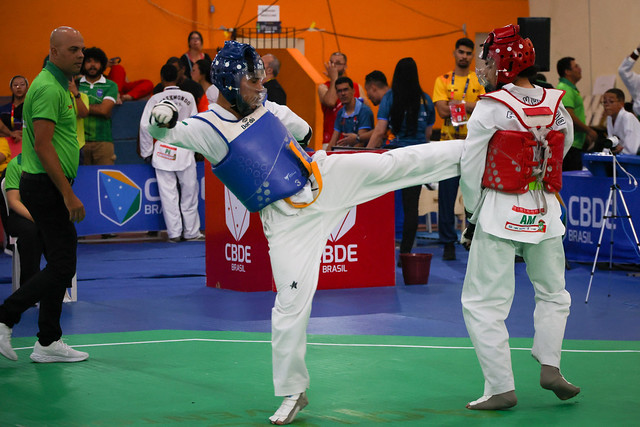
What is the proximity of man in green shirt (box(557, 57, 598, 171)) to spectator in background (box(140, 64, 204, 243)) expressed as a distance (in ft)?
15.8

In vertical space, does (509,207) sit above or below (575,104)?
below

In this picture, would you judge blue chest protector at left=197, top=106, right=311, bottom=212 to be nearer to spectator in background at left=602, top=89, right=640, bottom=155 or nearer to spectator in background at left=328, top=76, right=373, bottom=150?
spectator in background at left=328, top=76, right=373, bottom=150

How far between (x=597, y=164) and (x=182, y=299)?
15.1 ft

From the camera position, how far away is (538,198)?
4.65 m

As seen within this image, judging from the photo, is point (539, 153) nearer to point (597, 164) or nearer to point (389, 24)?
point (597, 164)

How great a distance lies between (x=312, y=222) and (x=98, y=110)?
8.08 m

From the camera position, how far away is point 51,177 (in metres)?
5.44

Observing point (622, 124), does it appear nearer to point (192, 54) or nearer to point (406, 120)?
point (406, 120)

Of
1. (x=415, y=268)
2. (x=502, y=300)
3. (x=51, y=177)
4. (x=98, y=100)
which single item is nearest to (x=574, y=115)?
(x=415, y=268)

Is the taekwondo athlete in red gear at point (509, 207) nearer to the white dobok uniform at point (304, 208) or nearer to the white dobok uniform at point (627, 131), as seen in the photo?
the white dobok uniform at point (304, 208)

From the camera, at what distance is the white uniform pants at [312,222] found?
14.6 ft

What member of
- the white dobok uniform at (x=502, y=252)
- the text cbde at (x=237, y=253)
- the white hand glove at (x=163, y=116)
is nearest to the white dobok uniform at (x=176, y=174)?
the text cbde at (x=237, y=253)

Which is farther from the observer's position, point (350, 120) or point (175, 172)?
point (175, 172)

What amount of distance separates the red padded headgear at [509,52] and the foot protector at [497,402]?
1.64 m
